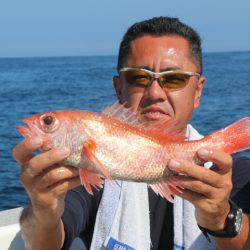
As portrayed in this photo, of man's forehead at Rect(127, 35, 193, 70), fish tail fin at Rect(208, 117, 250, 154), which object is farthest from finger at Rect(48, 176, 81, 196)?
man's forehead at Rect(127, 35, 193, 70)

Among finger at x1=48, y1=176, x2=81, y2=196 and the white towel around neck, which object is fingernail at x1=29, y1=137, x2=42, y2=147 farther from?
the white towel around neck

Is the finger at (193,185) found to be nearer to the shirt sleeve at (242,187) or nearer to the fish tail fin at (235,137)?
the fish tail fin at (235,137)

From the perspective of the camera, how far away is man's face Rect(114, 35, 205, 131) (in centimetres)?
404

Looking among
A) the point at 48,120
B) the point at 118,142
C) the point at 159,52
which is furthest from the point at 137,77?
the point at 48,120

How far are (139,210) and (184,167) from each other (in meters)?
1.39

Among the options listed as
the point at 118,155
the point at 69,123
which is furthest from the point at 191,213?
the point at 69,123

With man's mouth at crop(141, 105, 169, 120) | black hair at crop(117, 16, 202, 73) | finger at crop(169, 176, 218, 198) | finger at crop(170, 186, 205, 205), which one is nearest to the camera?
finger at crop(169, 176, 218, 198)

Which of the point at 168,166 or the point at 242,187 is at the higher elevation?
the point at 168,166

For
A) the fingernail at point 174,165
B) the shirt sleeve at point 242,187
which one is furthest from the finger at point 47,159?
the shirt sleeve at point 242,187

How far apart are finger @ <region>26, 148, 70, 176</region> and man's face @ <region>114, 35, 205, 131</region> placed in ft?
3.97

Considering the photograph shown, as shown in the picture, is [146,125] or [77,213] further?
[77,213]

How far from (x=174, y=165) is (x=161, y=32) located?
1716mm

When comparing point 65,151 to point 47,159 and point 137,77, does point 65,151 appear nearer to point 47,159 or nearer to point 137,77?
point 47,159

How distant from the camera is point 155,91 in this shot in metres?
4.02
